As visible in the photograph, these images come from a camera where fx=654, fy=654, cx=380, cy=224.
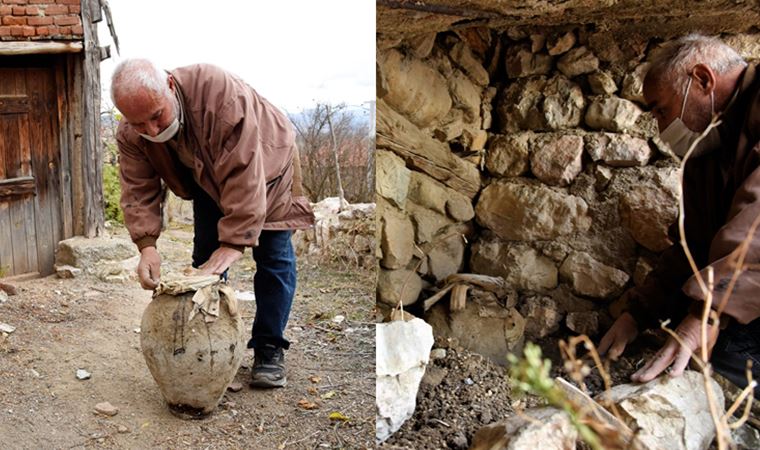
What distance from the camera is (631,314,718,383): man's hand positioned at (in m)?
1.47

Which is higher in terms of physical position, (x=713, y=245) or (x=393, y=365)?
(x=713, y=245)

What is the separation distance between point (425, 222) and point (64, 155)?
0.98 m

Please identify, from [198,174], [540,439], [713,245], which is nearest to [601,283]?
[713,245]

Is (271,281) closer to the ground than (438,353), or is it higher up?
higher up

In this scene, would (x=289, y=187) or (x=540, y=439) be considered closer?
(x=540, y=439)

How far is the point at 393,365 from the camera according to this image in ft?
6.19

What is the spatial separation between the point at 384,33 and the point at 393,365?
924 mm

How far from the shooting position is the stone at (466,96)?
1712mm

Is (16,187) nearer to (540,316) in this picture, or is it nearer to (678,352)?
(540,316)

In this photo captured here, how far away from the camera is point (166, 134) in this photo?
1843mm

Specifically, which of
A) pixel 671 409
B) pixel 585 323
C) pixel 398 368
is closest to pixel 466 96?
pixel 585 323

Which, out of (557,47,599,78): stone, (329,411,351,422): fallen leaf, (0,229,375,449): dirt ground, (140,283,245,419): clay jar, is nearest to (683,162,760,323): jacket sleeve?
(557,47,599,78): stone

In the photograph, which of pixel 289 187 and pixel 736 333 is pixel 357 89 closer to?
pixel 289 187

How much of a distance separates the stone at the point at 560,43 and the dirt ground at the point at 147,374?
819 mm
